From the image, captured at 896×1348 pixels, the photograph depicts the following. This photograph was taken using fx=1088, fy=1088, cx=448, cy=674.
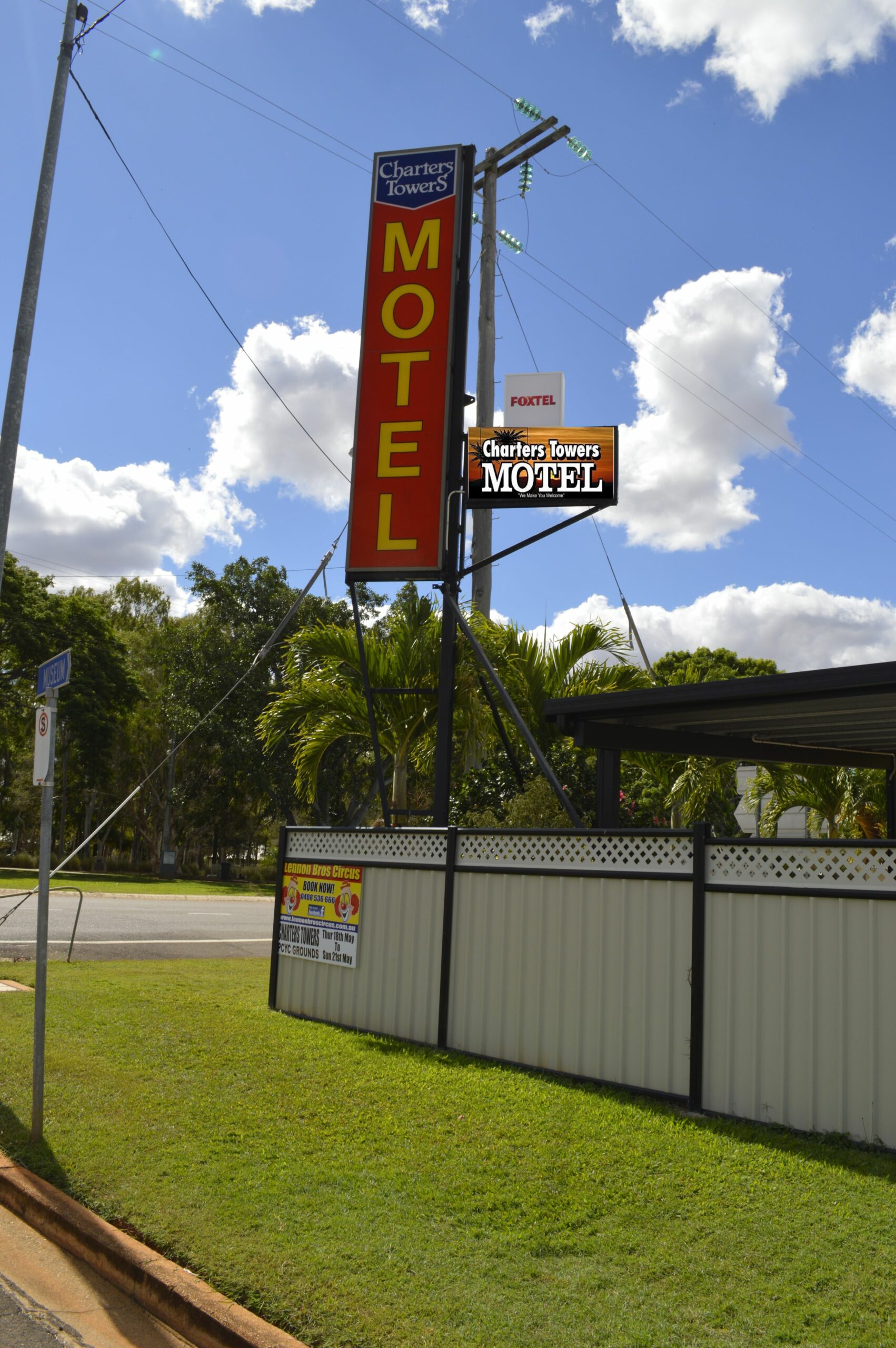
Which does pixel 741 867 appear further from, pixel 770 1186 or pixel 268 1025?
pixel 268 1025

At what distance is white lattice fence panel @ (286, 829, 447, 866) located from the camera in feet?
30.3

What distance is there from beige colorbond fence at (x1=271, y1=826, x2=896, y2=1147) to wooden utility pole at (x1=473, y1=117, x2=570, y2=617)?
6358mm

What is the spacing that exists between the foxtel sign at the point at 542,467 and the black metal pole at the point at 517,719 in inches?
46.1

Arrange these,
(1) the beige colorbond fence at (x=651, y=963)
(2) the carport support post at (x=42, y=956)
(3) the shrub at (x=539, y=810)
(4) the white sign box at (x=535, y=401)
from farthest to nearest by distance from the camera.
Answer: (4) the white sign box at (x=535, y=401) → (3) the shrub at (x=539, y=810) → (1) the beige colorbond fence at (x=651, y=963) → (2) the carport support post at (x=42, y=956)

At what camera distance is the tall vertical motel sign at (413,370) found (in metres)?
11.4

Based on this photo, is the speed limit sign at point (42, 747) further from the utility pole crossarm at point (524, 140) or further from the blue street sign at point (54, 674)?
the utility pole crossarm at point (524, 140)

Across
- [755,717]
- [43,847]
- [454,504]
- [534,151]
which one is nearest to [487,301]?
[534,151]

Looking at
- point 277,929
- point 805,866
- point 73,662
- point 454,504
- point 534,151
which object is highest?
point 534,151

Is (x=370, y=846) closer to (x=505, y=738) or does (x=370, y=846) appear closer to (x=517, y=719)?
(x=517, y=719)

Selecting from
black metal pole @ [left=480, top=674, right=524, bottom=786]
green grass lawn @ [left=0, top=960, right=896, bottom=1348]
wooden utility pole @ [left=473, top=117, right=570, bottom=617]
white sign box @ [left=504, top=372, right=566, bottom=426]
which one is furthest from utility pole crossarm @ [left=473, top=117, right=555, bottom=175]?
green grass lawn @ [left=0, top=960, right=896, bottom=1348]

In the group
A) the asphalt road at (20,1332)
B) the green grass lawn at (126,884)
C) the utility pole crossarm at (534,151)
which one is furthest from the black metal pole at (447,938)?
the green grass lawn at (126,884)

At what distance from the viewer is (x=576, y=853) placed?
804 centimetres

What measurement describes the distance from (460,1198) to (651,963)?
8.40 ft

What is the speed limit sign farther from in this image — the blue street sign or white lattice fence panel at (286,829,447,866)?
white lattice fence panel at (286,829,447,866)
